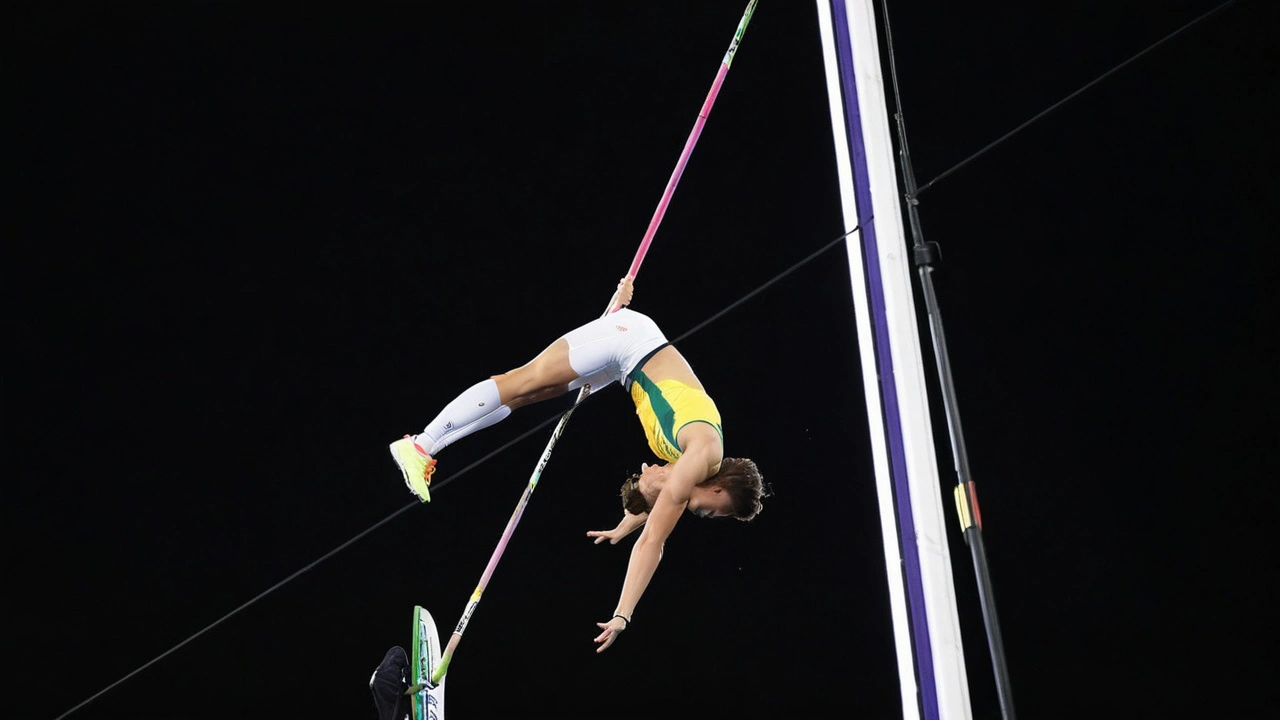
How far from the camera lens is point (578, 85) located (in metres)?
4.47

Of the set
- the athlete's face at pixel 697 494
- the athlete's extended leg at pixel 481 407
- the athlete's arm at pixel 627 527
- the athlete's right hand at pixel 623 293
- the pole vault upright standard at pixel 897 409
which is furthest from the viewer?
the athlete's arm at pixel 627 527

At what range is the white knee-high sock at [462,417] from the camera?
2859 mm

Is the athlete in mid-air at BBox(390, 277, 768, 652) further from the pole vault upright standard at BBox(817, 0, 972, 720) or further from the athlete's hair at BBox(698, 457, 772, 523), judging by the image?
the pole vault upright standard at BBox(817, 0, 972, 720)

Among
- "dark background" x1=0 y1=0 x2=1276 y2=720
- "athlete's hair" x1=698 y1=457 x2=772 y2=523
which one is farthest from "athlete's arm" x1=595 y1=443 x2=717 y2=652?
"dark background" x1=0 y1=0 x2=1276 y2=720

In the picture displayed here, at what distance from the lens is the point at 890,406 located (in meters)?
2.44

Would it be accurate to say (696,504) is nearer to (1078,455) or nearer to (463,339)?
(463,339)

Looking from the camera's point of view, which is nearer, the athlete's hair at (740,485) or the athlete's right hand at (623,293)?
the athlete's hair at (740,485)

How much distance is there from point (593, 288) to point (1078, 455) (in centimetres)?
188

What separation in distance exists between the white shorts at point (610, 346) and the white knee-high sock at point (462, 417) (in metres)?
0.21

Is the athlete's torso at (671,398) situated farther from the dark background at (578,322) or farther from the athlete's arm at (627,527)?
the dark background at (578,322)

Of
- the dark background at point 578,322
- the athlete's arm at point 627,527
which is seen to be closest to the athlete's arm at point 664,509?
the athlete's arm at point 627,527

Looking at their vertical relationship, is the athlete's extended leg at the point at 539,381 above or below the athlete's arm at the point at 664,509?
above

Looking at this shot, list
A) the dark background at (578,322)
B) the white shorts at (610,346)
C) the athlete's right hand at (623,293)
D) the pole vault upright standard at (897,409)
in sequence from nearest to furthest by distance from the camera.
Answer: the pole vault upright standard at (897,409) → the white shorts at (610,346) → the athlete's right hand at (623,293) → the dark background at (578,322)

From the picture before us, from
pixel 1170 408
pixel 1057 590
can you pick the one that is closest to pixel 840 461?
pixel 1057 590
